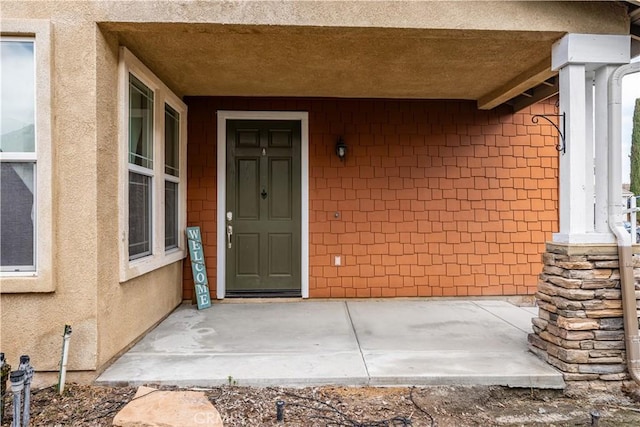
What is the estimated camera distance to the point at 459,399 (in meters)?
2.58

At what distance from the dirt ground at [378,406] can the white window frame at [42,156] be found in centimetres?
79

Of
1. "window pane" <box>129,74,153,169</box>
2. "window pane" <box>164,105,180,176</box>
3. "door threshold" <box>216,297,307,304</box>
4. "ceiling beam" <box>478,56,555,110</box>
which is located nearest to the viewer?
"window pane" <box>129,74,153,169</box>

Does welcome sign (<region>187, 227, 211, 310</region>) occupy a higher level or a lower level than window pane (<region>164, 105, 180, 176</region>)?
lower

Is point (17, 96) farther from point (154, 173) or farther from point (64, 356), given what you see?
point (64, 356)

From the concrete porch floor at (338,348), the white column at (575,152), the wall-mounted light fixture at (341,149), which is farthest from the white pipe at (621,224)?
the wall-mounted light fixture at (341,149)

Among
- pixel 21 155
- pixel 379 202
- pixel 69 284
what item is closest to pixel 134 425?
pixel 69 284

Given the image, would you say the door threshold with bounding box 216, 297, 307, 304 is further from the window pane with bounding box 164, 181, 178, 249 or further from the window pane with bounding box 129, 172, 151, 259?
the window pane with bounding box 129, 172, 151, 259

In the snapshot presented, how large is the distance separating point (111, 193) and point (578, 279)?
3.52 m

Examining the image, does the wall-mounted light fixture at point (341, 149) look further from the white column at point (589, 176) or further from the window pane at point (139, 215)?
the white column at point (589, 176)

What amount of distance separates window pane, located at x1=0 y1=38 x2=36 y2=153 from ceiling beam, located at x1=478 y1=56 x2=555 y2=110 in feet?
13.8

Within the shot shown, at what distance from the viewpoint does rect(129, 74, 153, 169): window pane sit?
3342mm

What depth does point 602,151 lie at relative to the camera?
301 cm

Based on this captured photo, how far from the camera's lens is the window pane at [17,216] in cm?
262

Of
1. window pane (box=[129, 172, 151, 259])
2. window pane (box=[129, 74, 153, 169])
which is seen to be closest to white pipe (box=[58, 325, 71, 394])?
window pane (box=[129, 172, 151, 259])
